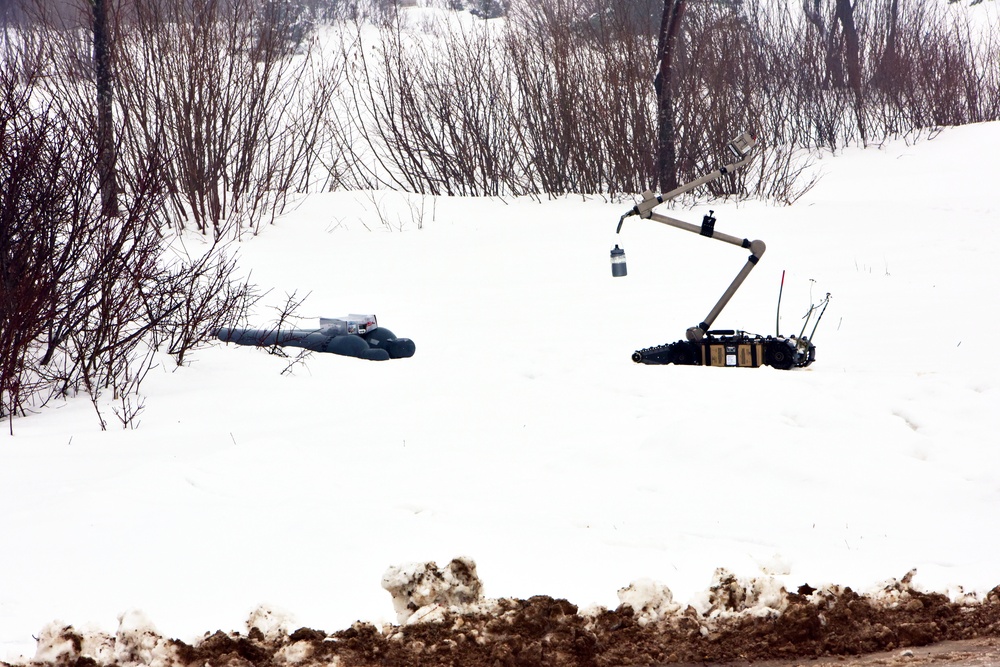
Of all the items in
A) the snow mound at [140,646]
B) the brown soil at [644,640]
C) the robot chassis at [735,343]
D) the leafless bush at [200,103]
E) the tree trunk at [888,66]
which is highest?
the tree trunk at [888,66]

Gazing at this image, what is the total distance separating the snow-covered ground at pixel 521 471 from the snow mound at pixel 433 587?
116 millimetres

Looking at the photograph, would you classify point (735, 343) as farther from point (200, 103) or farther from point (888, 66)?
point (888, 66)

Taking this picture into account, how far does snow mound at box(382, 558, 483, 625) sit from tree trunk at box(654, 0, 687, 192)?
1048cm

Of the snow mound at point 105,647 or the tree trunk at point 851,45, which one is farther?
the tree trunk at point 851,45

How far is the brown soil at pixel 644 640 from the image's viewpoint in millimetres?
2578

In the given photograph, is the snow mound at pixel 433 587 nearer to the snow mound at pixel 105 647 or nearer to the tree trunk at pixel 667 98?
the snow mound at pixel 105 647

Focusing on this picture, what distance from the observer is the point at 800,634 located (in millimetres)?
2689

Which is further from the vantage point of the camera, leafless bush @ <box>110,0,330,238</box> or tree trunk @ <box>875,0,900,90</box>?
tree trunk @ <box>875,0,900,90</box>

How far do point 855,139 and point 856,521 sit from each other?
1751cm

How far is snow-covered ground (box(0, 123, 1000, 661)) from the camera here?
3.05 metres

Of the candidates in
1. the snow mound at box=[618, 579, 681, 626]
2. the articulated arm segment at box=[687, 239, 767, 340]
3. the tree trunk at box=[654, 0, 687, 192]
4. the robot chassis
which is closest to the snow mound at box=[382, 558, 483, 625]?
the snow mound at box=[618, 579, 681, 626]

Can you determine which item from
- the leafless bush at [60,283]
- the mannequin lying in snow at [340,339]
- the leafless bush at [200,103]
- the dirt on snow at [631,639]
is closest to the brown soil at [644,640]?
the dirt on snow at [631,639]

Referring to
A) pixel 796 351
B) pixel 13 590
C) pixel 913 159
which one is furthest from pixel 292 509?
pixel 913 159

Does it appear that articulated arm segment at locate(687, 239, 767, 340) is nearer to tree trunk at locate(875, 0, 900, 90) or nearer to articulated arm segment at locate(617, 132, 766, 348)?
articulated arm segment at locate(617, 132, 766, 348)
